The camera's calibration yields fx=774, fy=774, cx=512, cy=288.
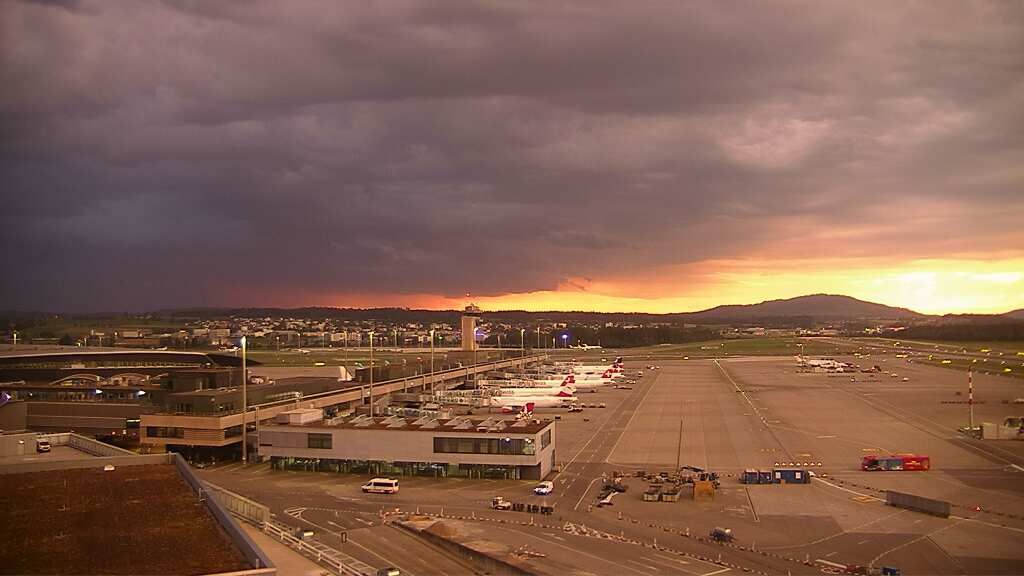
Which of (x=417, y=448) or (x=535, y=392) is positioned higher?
(x=417, y=448)

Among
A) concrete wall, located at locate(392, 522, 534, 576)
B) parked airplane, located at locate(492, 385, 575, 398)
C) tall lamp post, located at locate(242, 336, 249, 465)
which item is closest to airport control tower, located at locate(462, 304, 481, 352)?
parked airplane, located at locate(492, 385, 575, 398)

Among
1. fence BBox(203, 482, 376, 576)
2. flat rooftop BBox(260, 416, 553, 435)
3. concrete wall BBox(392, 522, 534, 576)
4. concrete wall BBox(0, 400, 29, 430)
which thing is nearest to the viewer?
fence BBox(203, 482, 376, 576)

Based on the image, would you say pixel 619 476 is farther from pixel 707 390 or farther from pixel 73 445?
pixel 707 390

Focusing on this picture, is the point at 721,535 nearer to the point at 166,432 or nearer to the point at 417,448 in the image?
the point at 417,448

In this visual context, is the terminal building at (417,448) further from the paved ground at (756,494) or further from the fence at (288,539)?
the fence at (288,539)

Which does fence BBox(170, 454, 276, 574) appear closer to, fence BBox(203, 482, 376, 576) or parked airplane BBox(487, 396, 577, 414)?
fence BBox(203, 482, 376, 576)

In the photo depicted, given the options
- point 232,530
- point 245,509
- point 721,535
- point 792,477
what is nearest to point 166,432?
point 245,509
